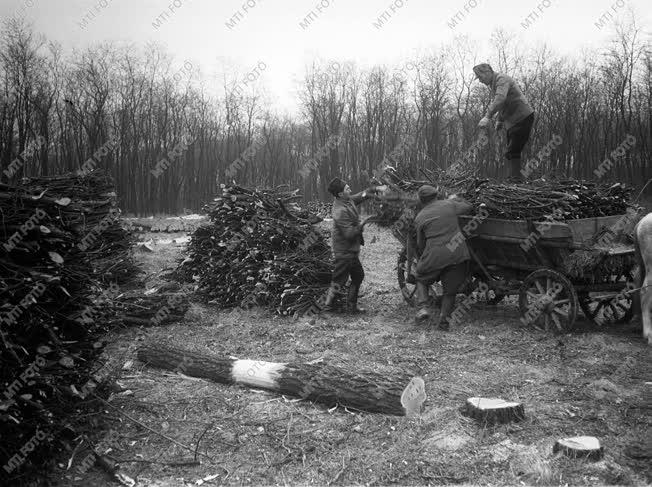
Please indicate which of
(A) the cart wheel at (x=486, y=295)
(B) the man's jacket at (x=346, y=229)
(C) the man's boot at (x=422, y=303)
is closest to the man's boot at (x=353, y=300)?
(B) the man's jacket at (x=346, y=229)

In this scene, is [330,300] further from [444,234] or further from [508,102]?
[508,102]

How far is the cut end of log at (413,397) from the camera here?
475 centimetres

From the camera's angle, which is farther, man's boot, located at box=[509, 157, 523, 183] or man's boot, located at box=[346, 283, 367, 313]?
man's boot, located at box=[346, 283, 367, 313]

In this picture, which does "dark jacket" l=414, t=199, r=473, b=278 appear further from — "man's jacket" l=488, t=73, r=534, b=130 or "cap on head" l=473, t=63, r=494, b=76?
"cap on head" l=473, t=63, r=494, b=76

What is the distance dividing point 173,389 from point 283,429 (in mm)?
1527

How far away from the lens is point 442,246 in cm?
755

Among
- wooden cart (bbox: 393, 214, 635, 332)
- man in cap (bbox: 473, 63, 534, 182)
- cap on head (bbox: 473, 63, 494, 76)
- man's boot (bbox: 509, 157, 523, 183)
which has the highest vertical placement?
cap on head (bbox: 473, 63, 494, 76)

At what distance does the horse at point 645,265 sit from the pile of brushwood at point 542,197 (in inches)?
32.3

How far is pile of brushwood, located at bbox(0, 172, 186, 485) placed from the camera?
12.0ft

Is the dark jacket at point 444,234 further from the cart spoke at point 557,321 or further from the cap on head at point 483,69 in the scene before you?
the cap on head at point 483,69

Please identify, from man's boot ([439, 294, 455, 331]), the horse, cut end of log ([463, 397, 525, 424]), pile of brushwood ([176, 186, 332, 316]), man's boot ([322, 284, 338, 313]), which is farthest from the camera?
pile of brushwood ([176, 186, 332, 316])

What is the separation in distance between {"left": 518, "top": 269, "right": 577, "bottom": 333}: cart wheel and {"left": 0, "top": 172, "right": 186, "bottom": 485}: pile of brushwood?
5313 mm

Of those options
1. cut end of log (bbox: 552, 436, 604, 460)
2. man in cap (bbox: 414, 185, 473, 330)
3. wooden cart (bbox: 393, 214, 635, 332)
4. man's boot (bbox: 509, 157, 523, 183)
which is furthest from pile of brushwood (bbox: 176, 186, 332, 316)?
cut end of log (bbox: 552, 436, 604, 460)

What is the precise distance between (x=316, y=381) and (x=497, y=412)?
166 centimetres
